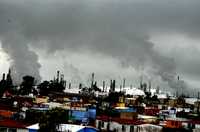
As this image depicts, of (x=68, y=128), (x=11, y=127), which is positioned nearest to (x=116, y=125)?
(x=68, y=128)

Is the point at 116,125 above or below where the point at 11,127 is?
below

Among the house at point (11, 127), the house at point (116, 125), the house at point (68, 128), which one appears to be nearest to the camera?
the house at point (11, 127)

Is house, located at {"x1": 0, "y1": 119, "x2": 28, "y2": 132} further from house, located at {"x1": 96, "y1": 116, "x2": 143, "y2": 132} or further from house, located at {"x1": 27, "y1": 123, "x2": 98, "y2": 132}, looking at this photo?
house, located at {"x1": 96, "y1": 116, "x2": 143, "y2": 132}

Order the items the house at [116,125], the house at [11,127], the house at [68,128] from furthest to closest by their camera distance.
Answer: the house at [116,125]
the house at [68,128]
the house at [11,127]

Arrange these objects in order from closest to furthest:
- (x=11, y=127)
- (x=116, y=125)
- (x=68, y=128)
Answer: (x=11, y=127), (x=68, y=128), (x=116, y=125)

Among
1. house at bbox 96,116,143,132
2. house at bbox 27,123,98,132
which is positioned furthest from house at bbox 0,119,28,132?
house at bbox 96,116,143,132

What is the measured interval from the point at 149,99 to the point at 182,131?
3003 inches

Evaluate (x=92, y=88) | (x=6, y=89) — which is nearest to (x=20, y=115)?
(x=6, y=89)

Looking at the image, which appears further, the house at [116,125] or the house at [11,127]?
the house at [116,125]

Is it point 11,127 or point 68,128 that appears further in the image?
point 68,128

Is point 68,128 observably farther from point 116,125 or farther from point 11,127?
point 116,125

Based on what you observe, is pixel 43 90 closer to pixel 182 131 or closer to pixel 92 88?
pixel 92 88

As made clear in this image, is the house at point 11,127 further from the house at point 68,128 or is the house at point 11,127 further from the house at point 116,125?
the house at point 116,125

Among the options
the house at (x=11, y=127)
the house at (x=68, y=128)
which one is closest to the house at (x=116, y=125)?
the house at (x=68, y=128)
